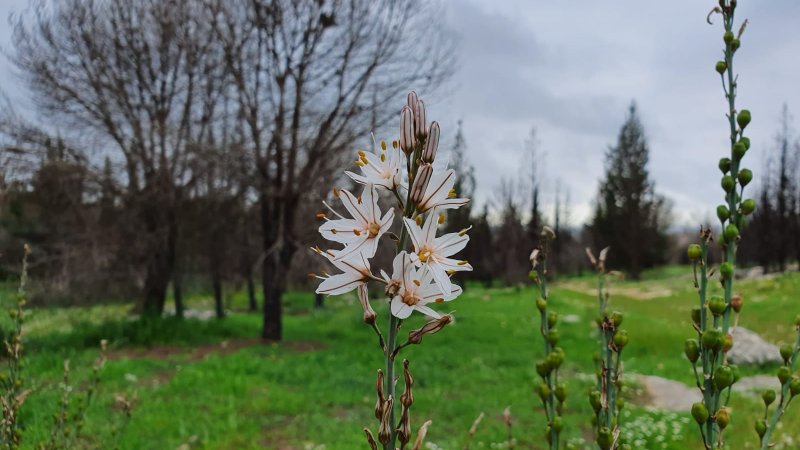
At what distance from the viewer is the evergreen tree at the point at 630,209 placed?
39.8 meters

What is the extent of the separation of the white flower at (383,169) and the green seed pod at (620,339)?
568 millimetres

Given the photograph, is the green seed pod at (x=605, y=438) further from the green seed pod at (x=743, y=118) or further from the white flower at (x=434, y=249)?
the green seed pod at (x=743, y=118)

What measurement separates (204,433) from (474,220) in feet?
110

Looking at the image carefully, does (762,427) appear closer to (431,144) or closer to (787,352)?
(787,352)

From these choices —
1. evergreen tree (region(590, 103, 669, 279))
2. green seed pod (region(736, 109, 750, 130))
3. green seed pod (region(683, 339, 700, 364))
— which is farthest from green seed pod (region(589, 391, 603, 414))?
evergreen tree (region(590, 103, 669, 279))

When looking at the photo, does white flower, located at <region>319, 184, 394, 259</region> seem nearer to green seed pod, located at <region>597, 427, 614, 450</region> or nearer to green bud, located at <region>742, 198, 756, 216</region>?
green seed pod, located at <region>597, 427, 614, 450</region>

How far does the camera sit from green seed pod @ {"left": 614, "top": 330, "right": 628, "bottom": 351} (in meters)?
1.16

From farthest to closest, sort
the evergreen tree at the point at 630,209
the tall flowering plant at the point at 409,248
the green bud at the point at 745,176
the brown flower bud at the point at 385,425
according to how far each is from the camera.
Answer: the evergreen tree at the point at 630,209 < the green bud at the point at 745,176 < the tall flowering plant at the point at 409,248 < the brown flower bud at the point at 385,425

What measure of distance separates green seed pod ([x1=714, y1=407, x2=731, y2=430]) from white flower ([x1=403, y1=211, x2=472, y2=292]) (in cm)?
54

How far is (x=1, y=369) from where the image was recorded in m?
5.72

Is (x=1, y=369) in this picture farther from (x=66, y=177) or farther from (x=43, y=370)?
(x=66, y=177)

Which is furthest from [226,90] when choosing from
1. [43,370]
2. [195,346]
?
[43,370]

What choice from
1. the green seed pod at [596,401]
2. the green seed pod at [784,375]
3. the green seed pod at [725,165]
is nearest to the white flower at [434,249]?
the green seed pod at [596,401]

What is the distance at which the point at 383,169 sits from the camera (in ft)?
4.18
